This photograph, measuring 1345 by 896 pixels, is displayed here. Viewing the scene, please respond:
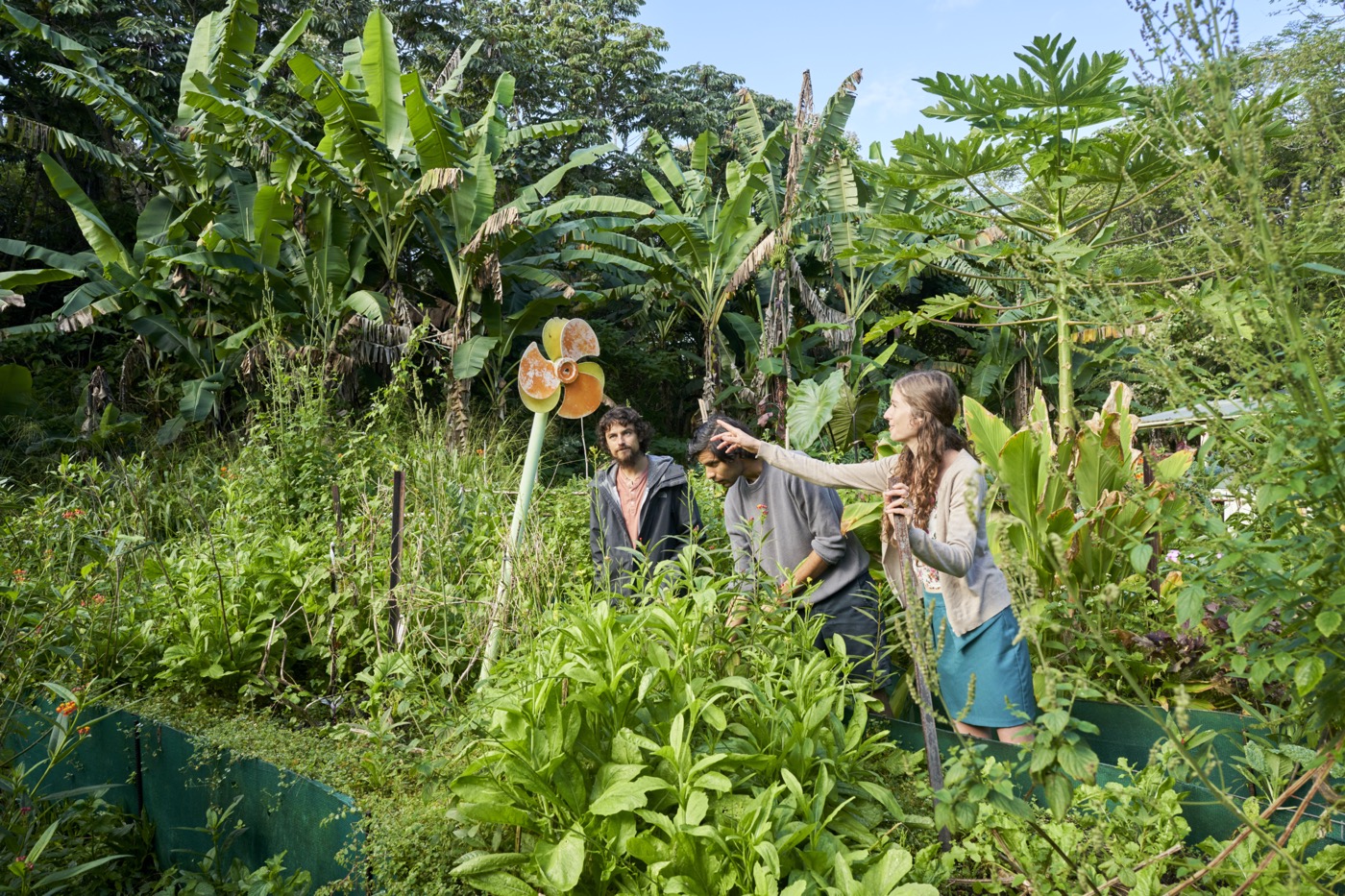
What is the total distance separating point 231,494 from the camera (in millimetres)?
4633

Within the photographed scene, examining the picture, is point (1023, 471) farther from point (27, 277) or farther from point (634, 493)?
point (27, 277)

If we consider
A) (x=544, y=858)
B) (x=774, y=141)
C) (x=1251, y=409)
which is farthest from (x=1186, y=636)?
(x=774, y=141)

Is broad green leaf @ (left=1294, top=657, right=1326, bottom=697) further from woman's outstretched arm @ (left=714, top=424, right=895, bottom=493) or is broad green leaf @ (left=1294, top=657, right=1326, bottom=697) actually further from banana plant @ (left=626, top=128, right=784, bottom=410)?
banana plant @ (left=626, top=128, right=784, bottom=410)

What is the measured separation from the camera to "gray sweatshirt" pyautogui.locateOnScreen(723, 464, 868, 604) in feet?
10.4

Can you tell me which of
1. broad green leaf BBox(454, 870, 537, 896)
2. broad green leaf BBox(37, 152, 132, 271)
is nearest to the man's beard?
broad green leaf BBox(454, 870, 537, 896)

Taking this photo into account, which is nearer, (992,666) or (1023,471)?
(992,666)

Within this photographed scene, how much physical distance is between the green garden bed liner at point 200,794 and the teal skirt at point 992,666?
1741 mm

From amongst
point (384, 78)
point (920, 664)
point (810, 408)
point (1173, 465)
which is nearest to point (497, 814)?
point (920, 664)

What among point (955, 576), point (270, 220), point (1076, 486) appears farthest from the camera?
point (270, 220)

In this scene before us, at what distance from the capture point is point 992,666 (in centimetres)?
261

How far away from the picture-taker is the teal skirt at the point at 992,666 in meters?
2.61

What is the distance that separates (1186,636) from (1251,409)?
1.70 metres

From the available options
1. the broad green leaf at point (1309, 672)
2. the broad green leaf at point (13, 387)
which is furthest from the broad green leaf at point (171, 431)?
the broad green leaf at point (1309, 672)

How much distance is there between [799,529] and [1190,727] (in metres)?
1.35
